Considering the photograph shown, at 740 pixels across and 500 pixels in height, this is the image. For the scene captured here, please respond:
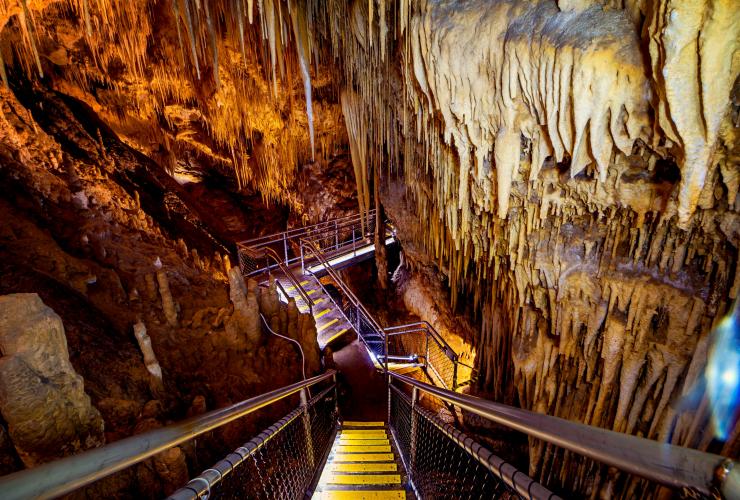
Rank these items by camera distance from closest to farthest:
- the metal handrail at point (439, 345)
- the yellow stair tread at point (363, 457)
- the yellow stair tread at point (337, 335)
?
the yellow stair tread at point (363, 457), the metal handrail at point (439, 345), the yellow stair tread at point (337, 335)

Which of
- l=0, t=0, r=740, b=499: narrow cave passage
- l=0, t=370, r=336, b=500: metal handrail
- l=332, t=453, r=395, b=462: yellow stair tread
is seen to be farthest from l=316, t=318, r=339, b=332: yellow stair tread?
l=0, t=370, r=336, b=500: metal handrail

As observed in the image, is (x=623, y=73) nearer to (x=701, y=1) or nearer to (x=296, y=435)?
(x=701, y=1)

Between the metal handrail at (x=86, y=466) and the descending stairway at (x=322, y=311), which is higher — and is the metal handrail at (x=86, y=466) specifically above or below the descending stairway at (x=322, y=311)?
above

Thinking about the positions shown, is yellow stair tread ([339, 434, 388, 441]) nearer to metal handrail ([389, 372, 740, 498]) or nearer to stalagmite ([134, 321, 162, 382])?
stalagmite ([134, 321, 162, 382])

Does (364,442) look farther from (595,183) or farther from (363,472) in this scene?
(595,183)

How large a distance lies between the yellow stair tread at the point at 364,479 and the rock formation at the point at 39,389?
193 centimetres

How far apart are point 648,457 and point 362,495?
92.1 inches

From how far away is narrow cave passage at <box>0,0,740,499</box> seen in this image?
2.03 meters

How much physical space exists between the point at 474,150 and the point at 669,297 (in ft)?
7.92

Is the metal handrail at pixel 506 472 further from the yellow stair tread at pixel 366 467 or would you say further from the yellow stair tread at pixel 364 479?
the yellow stair tread at pixel 366 467

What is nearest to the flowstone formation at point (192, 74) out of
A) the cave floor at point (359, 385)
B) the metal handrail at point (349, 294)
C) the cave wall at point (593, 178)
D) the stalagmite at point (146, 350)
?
the cave wall at point (593, 178)

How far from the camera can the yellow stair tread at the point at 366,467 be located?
295cm

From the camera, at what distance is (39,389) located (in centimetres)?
238

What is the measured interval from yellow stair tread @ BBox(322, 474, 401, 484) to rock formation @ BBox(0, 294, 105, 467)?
193 cm
